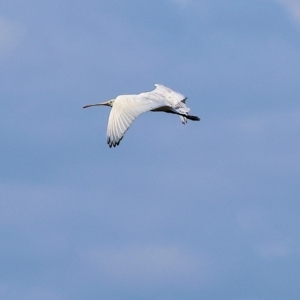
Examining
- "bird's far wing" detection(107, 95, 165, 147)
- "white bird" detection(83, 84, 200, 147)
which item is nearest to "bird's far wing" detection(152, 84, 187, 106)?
"white bird" detection(83, 84, 200, 147)

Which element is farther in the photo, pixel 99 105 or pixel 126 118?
pixel 99 105

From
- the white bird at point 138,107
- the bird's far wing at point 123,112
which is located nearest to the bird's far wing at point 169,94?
the white bird at point 138,107

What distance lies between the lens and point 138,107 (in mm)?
44719

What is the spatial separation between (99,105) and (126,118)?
5268 millimetres

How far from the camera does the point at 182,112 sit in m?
46.8

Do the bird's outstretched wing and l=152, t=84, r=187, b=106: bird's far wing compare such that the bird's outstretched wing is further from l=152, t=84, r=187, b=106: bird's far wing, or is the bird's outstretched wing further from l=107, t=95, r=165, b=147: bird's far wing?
l=107, t=95, r=165, b=147: bird's far wing

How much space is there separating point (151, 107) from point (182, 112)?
199 centimetres

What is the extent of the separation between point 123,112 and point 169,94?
12.5 feet

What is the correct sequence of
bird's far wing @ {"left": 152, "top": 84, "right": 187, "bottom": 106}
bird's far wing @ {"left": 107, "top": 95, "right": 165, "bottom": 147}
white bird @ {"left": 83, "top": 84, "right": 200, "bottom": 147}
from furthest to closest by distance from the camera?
bird's far wing @ {"left": 152, "top": 84, "right": 187, "bottom": 106} → white bird @ {"left": 83, "top": 84, "right": 200, "bottom": 147} → bird's far wing @ {"left": 107, "top": 95, "right": 165, "bottom": 147}

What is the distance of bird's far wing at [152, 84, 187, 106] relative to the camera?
4731 centimetres

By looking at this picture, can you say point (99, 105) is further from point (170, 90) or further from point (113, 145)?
point (113, 145)

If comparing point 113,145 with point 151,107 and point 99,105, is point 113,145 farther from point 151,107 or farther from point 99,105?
point 99,105

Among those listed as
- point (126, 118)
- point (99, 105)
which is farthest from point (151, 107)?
point (99, 105)

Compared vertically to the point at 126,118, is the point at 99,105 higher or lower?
higher
